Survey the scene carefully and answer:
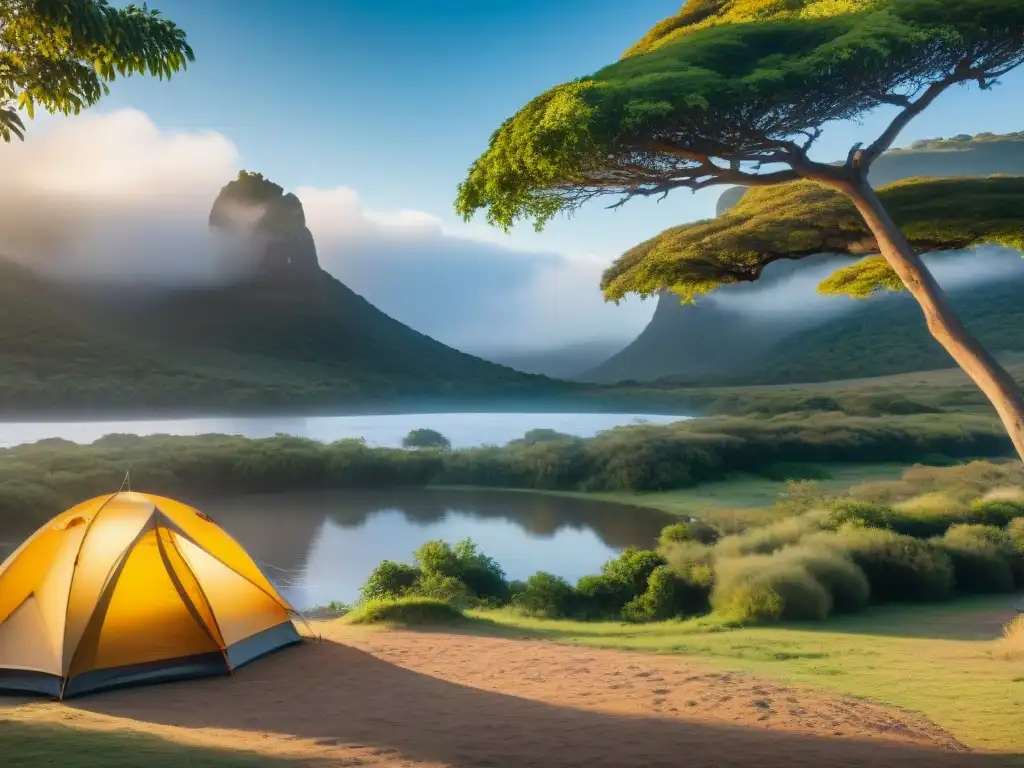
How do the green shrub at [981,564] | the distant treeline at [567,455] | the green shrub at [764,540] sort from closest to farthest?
the green shrub at [981,564] → the green shrub at [764,540] → the distant treeline at [567,455]

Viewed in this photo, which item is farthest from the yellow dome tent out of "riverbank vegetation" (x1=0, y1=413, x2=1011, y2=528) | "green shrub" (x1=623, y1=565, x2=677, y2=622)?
"riverbank vegetation" (x1=0, y1=413, x2=1011, y2=528)

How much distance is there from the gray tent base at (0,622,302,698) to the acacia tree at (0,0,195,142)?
5.00 metres

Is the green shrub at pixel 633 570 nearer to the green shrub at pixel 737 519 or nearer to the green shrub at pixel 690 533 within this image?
the green shrub at pixel 690 533

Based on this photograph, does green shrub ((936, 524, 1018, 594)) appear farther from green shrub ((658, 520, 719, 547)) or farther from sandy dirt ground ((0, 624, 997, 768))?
sandy dirt ground ((0, 624, 997, 768))

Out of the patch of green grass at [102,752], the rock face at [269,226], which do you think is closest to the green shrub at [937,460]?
the patch of green grass at [102,752]

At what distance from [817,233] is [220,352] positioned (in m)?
53.1

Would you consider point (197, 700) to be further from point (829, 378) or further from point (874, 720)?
point (829, 378)

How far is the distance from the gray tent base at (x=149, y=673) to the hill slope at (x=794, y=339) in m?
43.0

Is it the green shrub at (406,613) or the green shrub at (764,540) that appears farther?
the green shrub at (764,540)

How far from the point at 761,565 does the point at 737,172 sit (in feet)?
20.3

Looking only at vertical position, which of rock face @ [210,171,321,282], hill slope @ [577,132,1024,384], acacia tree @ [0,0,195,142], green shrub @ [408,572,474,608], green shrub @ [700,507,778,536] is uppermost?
rock face @ [210,171,321,282]

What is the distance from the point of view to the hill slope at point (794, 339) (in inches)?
2869

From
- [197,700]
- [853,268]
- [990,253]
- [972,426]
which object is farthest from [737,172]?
[990,253]

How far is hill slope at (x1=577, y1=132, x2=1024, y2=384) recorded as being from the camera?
72.9 meters
